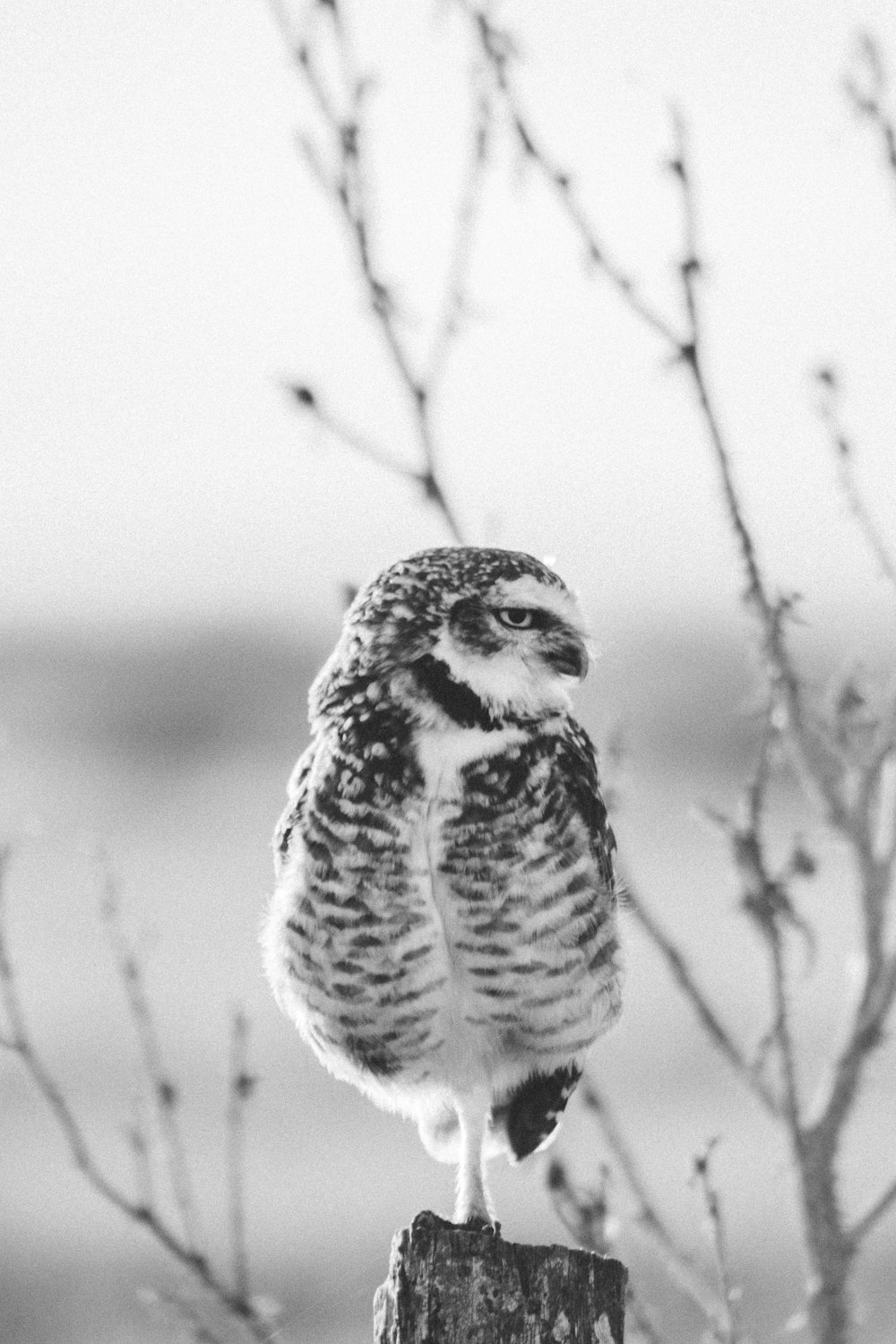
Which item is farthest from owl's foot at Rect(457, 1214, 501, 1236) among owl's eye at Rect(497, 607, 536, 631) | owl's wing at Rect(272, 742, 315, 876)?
owl's eye at Rect(497, 607, 536, 631)

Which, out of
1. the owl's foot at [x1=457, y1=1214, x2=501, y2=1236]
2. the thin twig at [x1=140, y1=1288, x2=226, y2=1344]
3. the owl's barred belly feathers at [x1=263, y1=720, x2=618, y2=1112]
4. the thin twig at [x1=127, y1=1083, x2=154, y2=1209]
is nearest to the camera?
the owl's foot at [x1=457, y1=1214, x2=501, y2=1236]

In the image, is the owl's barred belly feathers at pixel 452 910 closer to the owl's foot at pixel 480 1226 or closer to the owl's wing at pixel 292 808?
the owl's wing at pixel 292 808

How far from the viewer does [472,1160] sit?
475 cm

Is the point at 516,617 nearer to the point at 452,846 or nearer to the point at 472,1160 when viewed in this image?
the point at 452,846

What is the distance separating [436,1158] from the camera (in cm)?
505

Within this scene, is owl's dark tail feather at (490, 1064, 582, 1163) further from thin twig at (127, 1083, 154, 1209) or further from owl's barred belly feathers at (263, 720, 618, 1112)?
thin twig at (127, 1083, 154, 1209)

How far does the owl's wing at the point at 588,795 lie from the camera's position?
4.53 metres

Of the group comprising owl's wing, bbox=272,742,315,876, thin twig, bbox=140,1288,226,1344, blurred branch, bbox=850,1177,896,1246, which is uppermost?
owl's wing, bbox=272,742,315,876

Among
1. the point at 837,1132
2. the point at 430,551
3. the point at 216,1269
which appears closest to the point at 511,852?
the point at 430,551

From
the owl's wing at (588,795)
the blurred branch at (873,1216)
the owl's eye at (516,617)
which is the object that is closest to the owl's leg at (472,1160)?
the owl's wing at (588,795)

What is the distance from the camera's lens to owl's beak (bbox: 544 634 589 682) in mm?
4469

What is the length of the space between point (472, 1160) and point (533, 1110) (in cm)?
18

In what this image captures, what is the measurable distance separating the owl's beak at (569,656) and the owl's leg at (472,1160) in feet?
3.16

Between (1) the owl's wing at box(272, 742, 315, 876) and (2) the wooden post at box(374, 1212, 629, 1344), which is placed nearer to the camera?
(2) the wooden post at box(374, 1212, 629, 1344)
